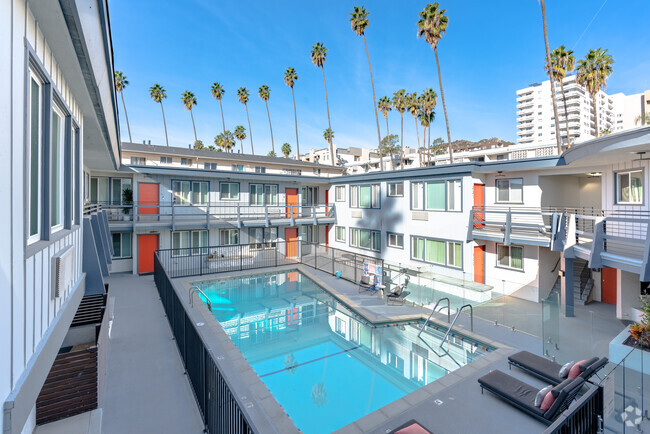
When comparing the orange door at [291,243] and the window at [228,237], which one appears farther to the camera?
the orange door at [291,243]

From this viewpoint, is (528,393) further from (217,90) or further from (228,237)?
(217,90)

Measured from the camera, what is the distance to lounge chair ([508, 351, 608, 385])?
23.0 feet

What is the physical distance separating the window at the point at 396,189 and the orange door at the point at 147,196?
584 inches

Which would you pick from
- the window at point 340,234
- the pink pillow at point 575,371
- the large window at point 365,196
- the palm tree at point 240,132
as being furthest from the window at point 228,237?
the palm tree at point 240,132

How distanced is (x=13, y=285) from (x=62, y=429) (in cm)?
500

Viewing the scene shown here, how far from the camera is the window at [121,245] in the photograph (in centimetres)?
1905

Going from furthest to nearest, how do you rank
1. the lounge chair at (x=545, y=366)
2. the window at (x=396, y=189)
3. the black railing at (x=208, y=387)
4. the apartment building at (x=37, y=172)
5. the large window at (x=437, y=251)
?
the window at (x=396, y=189)
the large window at (x=437, y=251)
the lounge chair at (x=545, y=366)
the black railing at (x=208, y=387)
the apartment building at (x=37, y=172)

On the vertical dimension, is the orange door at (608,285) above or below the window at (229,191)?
below

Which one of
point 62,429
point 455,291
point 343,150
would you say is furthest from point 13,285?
point 343,150

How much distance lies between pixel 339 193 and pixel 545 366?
1945 centimetres

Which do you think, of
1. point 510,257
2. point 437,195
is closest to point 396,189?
point 437,195

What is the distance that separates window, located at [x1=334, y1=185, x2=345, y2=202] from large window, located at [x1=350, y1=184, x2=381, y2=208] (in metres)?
1.00

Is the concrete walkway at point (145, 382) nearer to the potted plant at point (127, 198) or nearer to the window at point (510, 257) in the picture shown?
the potted plant at point (127, 198)

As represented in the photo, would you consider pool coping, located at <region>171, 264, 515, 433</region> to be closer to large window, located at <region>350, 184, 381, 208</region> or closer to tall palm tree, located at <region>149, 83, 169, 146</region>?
large window, located at <region>350, 184, 381, 208</region>
